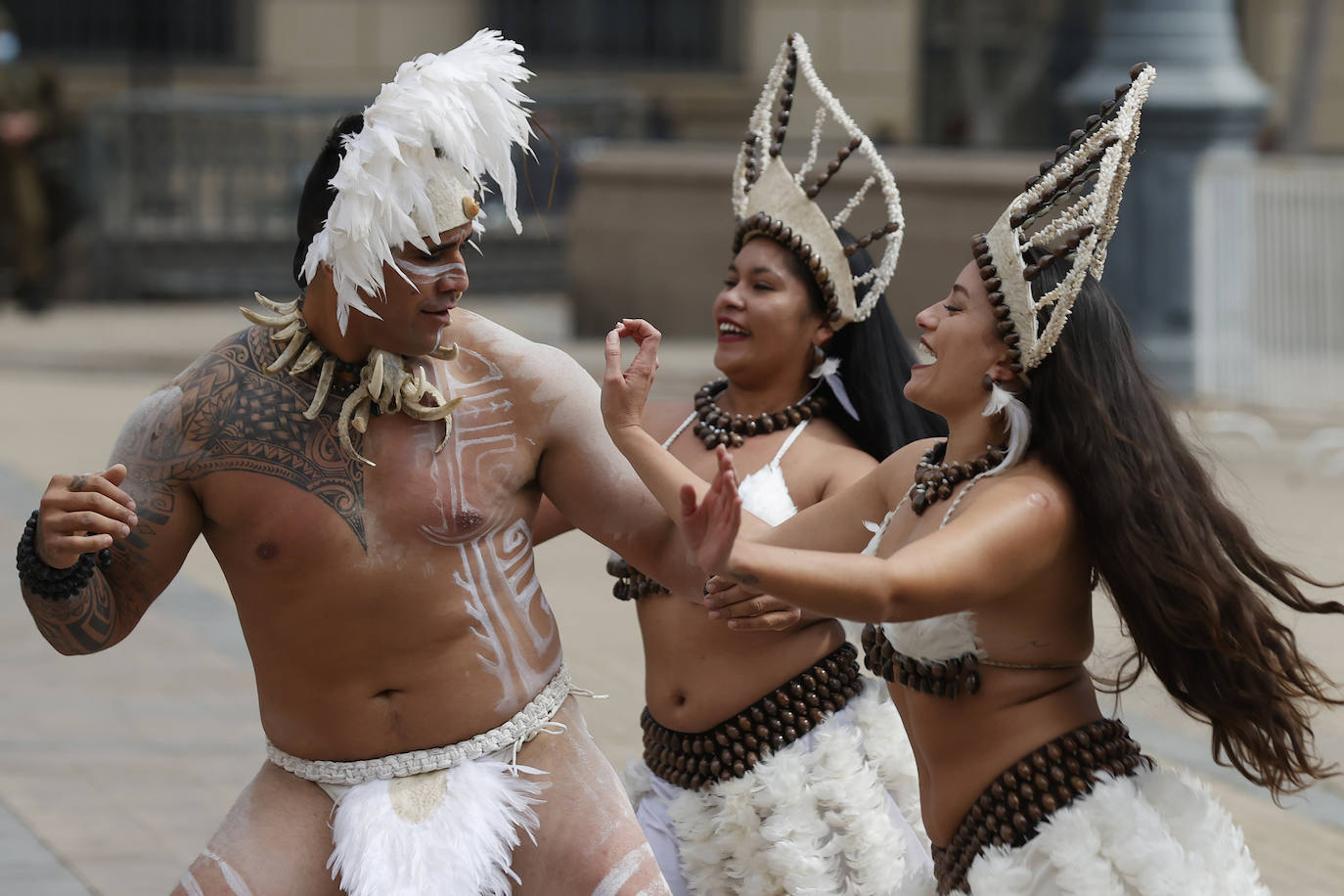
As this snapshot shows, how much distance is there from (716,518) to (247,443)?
0.87 m

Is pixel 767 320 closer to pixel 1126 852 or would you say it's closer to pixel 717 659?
pixel 717 659

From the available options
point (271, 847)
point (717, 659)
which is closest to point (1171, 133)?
point (717, 659)

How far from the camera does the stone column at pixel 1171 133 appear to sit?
12055 mm

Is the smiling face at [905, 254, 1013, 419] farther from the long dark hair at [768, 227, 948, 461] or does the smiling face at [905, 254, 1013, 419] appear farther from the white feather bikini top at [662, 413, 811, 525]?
the long dark hair at [768, 227, 948, 461]

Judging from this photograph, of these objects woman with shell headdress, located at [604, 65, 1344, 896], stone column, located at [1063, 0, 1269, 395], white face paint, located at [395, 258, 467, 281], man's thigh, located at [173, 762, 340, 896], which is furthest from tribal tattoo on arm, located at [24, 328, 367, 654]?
stone column, located at [1063, 0, 1269, 395]

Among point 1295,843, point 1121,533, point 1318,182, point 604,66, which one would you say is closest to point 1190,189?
point 1318,182

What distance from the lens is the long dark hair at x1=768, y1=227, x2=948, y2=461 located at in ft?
13.3

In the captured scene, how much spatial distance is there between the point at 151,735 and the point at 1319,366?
290 inches

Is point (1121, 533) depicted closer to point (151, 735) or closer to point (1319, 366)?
point (151, 735)

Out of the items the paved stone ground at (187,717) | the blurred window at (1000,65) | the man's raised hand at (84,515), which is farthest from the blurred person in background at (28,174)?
the man's raised hand at (84,515)

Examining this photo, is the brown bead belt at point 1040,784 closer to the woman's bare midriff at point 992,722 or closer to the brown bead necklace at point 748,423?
the woman's bare midriff at point 992,722

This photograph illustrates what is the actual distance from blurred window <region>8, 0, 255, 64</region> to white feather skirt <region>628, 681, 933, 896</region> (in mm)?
21002

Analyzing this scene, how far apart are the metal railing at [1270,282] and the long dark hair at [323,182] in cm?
875

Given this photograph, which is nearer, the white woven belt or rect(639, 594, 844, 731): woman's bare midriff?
the white woven belt
